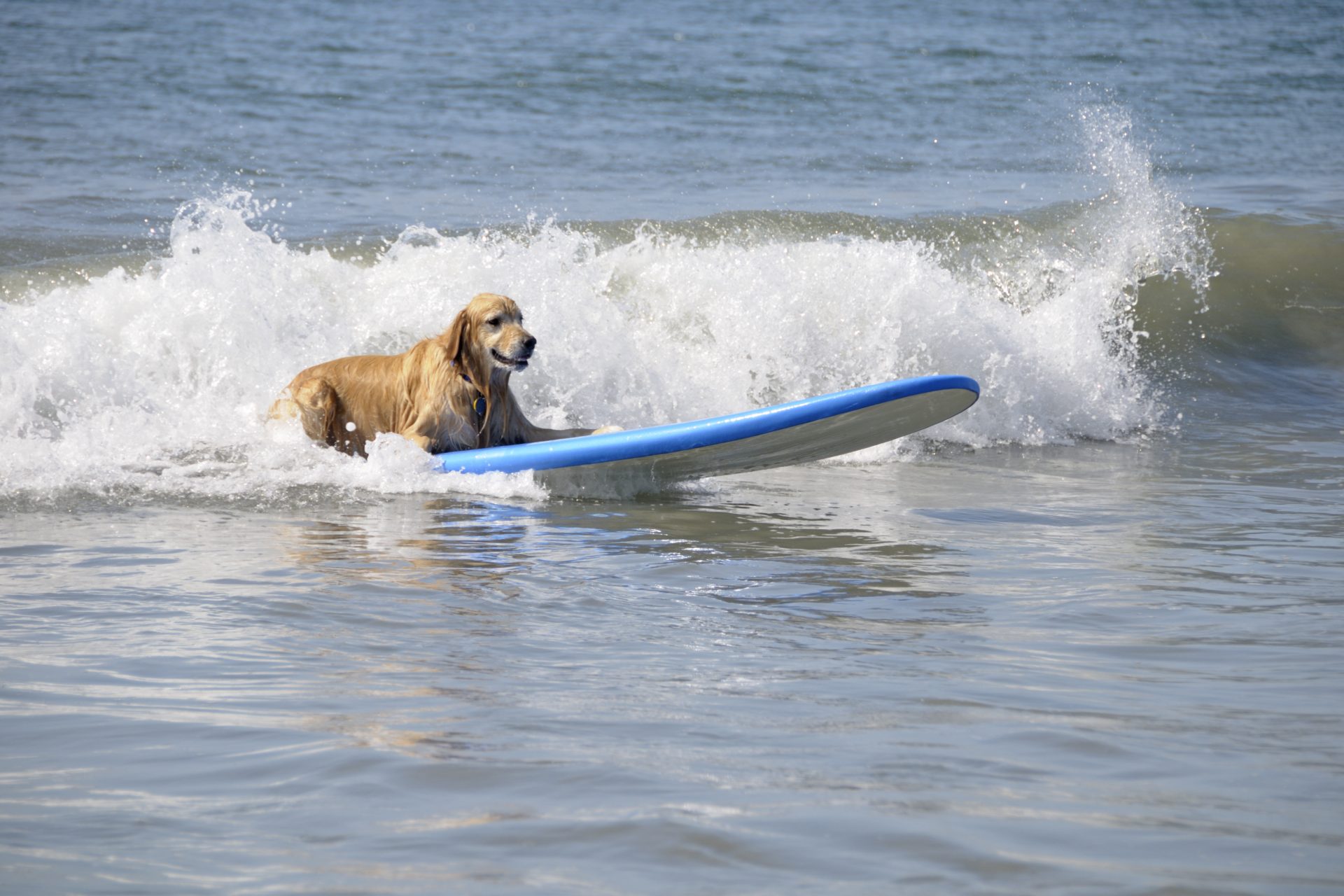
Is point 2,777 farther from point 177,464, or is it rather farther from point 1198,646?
point 177,464

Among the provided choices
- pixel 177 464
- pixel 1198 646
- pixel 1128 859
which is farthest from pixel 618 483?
pixel 1128 859

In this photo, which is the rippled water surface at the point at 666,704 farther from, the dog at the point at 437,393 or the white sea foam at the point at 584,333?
the white sea foam at the point at 584,333

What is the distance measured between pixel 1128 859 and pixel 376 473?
4.36m

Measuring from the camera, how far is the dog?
6203mm

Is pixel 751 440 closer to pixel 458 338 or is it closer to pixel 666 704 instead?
pixel 458 338

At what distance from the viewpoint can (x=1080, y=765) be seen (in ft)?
10.00

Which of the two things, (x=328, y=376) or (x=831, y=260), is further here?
(x=831, y=260)

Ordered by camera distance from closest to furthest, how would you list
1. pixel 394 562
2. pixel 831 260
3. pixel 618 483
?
pixel 394 562
pixel 618 483
pixel 831 260

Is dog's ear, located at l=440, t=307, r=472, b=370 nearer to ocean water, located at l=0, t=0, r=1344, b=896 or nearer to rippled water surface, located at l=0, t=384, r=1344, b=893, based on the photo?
ocean water, located at l=0, t=0, r=1344, b=896

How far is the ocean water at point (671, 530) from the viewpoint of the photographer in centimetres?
275

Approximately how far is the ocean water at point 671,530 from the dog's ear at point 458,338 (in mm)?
539

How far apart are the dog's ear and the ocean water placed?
0.54m

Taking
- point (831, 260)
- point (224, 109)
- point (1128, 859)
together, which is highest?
point (224, 109)

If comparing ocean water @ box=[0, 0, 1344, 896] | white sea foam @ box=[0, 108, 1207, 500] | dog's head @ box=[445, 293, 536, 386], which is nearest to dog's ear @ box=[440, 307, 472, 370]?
dog's head @ box=[445, 293, 536, 386]
